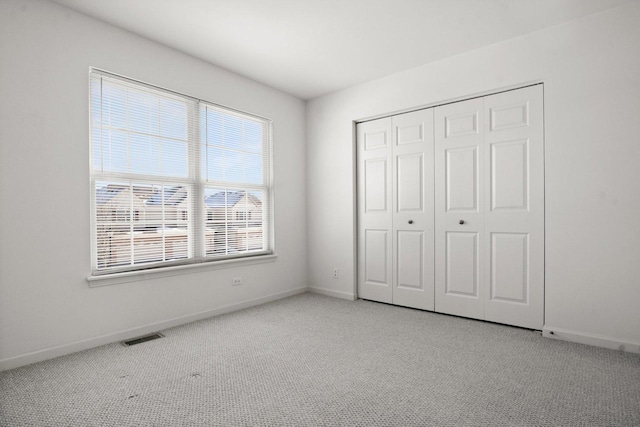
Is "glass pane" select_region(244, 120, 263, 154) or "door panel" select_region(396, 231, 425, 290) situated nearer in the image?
"door panel" select_region(396, 231, 425, 290)

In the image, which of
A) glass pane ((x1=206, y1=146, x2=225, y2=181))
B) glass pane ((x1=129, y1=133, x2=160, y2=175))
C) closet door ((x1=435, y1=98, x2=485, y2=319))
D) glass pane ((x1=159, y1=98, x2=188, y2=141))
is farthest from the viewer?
glass pane ((x1=206, y1=146, x2=225, y2=181))

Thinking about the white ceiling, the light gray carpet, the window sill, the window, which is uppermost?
the white ceiling

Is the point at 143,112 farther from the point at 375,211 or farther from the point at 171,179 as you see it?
the point at 375,211

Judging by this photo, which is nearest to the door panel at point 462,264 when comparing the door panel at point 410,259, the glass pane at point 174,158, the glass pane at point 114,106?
the door panel at point 410,259

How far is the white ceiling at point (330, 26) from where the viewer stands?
104 inches

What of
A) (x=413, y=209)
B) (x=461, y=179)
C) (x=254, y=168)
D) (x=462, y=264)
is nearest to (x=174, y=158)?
(x=254, y=168)

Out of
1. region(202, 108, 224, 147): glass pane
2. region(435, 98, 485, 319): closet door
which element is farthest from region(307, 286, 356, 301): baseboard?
region(202, 108, 224, 147): glass pane

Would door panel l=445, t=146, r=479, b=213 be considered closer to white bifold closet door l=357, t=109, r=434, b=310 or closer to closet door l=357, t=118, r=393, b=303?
white bifold closet door l=357, t=109, r=434, b=310

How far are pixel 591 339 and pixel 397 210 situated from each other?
208cm

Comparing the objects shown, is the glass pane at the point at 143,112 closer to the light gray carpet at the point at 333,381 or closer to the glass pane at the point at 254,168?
the glass pane at the point at 254,168

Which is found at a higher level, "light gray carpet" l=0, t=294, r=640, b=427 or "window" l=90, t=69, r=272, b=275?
"window" l=90, t=69, r=272, b=275

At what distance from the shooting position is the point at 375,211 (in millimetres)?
4176

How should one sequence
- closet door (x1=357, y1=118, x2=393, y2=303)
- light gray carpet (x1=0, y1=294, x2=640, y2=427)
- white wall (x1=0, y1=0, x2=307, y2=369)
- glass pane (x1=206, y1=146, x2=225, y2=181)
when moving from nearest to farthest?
light gray carpet (x1=0, y1=294, x2=640, y2=427)
white wall (x1=0, y1=0, x2=307, y2=369)
glass pane (x1=206, y1=146, x2=225, y2=181)
closet door (x1=357, y1=118, x2=393, y2=303)

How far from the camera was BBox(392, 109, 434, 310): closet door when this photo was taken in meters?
3.74
